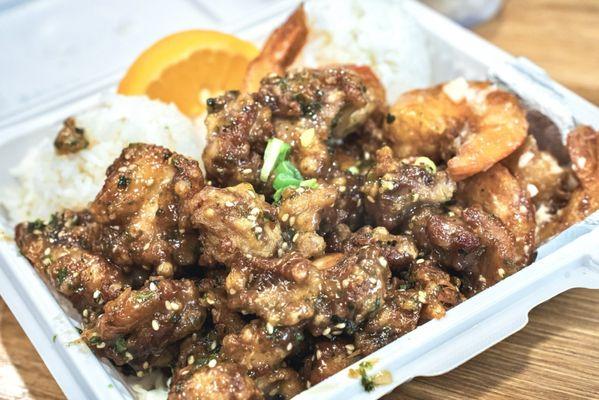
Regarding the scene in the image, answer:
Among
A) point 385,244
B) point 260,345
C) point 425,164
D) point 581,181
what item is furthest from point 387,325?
point 581,181

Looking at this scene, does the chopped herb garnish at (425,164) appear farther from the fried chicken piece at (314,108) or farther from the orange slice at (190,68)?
the orange slice at (190,68)

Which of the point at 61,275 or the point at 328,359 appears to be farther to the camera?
the point at 61,275

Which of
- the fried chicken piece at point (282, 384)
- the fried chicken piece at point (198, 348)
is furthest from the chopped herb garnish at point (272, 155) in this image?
the fried chicken piece at point (282, 384)

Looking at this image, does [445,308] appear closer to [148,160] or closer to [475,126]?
[475,126]

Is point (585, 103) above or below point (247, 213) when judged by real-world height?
below

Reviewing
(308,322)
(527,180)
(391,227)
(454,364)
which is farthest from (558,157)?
(308,322)

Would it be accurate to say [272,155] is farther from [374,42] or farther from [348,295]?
[374,42]

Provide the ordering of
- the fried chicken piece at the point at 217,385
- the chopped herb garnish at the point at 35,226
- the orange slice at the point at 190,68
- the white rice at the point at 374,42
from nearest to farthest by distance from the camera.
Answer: the fried chicken piece at the point at 217,385
the chopped herb garnish at the point at 35,226
the orange slice at the point at 190,68
the white rice at the point at 374,42
